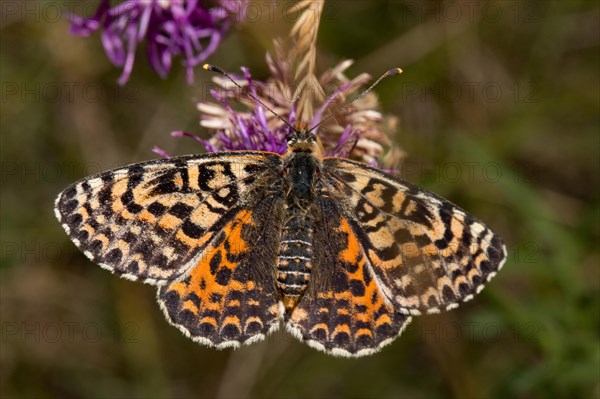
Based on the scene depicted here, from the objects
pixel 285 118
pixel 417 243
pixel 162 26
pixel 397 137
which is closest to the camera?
pixel 417 243

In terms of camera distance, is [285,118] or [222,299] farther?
[285,118]

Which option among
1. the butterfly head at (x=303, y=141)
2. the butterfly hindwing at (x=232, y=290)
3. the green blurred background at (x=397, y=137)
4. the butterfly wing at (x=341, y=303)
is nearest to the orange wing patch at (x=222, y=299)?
the butterfly hindwing at (x=232, y=290)

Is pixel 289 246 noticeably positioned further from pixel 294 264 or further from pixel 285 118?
pixel 285 118

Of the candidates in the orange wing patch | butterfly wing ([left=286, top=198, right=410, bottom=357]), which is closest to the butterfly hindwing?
the orange wing patch

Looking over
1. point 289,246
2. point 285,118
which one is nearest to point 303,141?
Result: point 285,118

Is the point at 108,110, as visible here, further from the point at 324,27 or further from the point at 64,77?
the point at 324,27

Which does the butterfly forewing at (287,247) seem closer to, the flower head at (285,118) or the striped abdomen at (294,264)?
the striped abdomen at (294,264)

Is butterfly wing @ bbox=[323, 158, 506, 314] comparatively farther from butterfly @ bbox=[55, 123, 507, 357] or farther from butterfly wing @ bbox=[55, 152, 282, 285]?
butterfly wing @ bbox=[55, 152, 282, 285]
